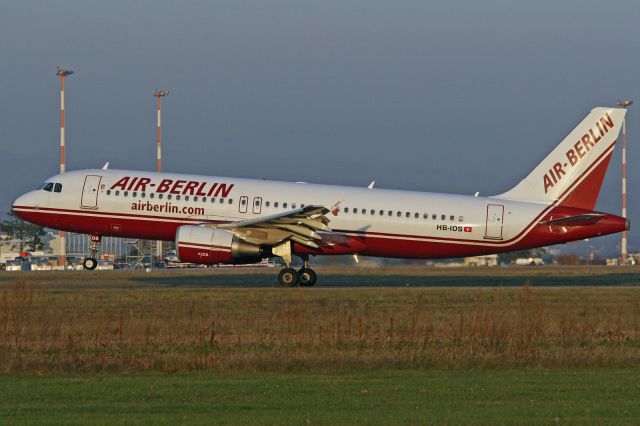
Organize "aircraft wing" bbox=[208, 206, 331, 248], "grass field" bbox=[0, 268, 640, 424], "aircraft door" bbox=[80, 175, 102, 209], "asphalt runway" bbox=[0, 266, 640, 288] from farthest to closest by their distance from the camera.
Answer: "asphalt runway" bbox=[0, 266, 640, 288] → "aircraft door" bbox=[80, 175, 102, 209] → "aircraft wing" bbox=[208, 206, 331, 248] → "grass field" bbox=[0, 268, 640, 424]

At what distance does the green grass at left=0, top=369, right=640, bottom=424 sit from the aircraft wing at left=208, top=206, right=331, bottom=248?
2041 cm

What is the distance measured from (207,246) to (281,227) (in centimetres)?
282

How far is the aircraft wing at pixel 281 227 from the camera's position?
132ft

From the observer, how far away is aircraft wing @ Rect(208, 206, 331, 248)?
40344mm

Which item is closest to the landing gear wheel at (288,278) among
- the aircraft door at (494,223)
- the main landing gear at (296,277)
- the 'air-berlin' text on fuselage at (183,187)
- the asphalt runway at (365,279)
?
the main landing gear at (296,277)

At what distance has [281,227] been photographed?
4100 cm

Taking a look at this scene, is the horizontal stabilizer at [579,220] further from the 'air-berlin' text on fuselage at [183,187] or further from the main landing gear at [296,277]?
the 'air-berlin' text on fuselage at [183,187]

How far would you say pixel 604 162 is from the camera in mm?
44000

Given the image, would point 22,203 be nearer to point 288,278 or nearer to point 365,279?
point 288,278

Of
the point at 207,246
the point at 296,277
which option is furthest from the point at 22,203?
the point at 296,277

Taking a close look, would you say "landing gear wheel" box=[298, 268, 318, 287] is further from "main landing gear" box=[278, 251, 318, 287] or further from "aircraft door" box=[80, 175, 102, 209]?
"aircraft door" box=[80, 175, 102, 209]

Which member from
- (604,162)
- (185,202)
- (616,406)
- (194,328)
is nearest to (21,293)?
(194,328)

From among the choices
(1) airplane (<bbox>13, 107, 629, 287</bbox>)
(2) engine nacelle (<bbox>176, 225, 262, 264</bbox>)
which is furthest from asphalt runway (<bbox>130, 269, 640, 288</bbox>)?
(2) engine nacelle (<bbox>176, 225, 262, 264</bbox>)

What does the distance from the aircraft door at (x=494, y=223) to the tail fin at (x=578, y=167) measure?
152cm
